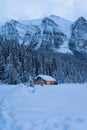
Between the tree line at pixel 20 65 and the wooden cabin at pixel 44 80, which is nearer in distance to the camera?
the tree line at pixel 20 65

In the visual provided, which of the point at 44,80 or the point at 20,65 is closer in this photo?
the point at 44,80

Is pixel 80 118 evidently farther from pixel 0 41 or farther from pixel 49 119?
pixel 0 41

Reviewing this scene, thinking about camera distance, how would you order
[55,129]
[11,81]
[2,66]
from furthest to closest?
[2,66] → [11,81] → [55,129]

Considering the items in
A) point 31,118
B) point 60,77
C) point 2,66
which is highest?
point 31,118

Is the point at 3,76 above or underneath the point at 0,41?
underneath

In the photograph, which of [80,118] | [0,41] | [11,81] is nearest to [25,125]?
[80,118]

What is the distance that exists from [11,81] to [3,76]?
4191mm

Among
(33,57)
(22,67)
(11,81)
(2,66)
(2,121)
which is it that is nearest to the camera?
(2,121)

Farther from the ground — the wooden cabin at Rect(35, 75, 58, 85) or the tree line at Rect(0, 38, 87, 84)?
the tree line at Rect(0, 38, 87, 84)

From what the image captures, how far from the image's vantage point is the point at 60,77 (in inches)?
4277

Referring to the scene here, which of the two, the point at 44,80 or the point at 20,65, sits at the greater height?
the point at 20,65

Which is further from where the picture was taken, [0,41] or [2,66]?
[0,41]

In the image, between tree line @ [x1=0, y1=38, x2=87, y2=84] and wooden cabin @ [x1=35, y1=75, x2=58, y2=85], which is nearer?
tree line @ [x1=0, y1=38, x2=87, y2=84]

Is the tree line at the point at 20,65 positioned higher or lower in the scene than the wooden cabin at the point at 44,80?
higher
